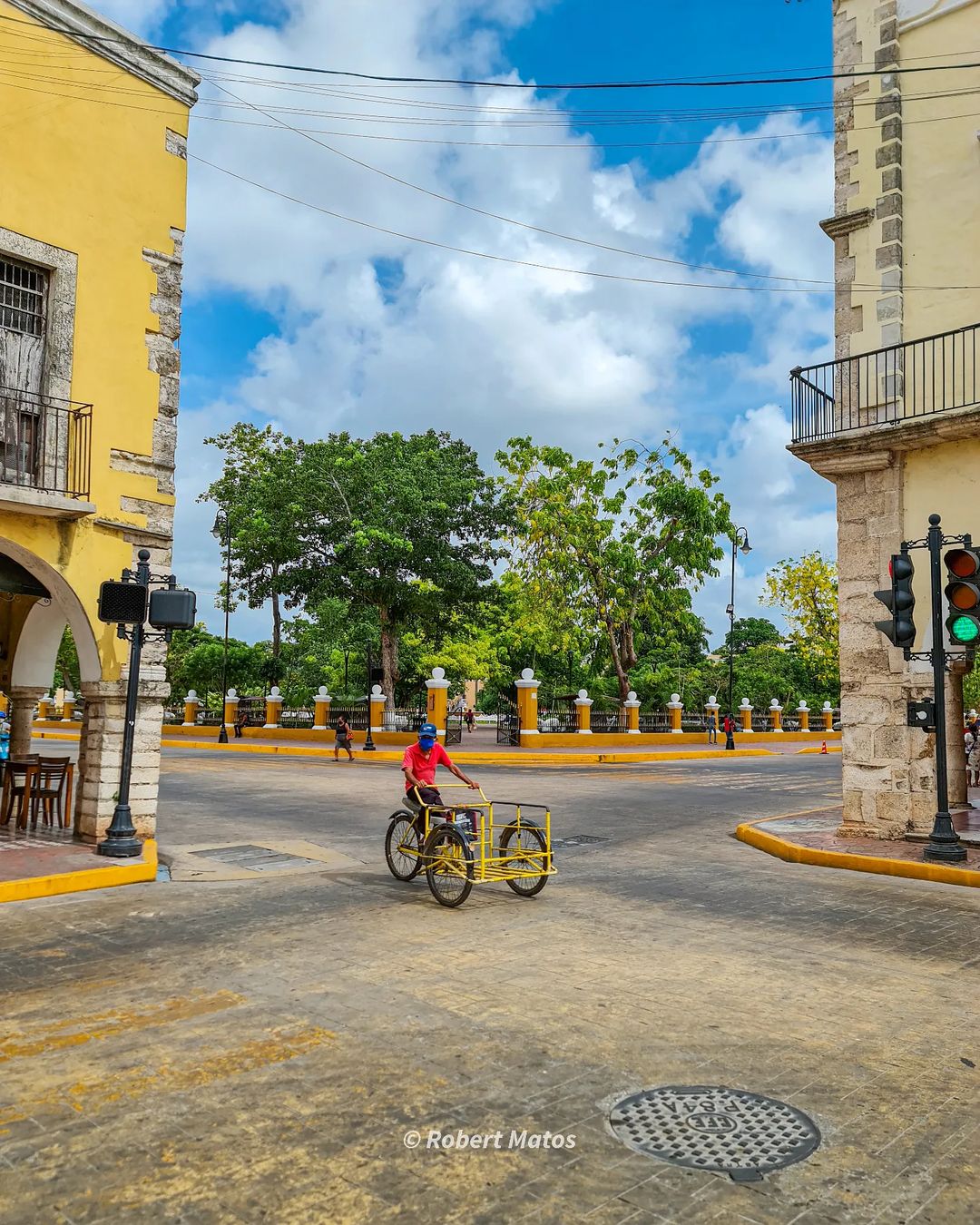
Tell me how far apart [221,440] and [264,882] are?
4663 cm

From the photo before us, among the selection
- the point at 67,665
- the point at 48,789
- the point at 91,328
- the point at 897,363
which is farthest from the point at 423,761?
the point at 67,665

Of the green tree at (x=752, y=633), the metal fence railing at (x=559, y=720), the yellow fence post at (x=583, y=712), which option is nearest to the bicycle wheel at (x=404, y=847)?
the yellow fence post at (x=583, y=712)

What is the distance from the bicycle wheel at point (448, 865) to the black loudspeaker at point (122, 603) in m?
4.34

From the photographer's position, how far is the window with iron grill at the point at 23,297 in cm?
1093

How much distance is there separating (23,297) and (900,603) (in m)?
10.8

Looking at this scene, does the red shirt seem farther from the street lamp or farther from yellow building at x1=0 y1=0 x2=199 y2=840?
A: the street lamp

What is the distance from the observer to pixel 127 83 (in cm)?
1188

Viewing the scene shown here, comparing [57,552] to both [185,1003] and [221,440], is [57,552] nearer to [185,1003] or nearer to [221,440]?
[185,1003]

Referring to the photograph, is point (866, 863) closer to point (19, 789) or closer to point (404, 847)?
point (404, 847)

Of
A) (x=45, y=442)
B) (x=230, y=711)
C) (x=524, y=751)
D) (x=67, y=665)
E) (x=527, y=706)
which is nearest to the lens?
(x=45, y=442)

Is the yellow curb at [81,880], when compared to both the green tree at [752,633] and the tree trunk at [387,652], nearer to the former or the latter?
the tree trunk at [387,652]

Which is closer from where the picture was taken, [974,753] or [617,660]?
[974,753]

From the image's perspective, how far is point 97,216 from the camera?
37.9 ft

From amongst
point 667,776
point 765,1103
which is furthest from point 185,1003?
point 667,776
